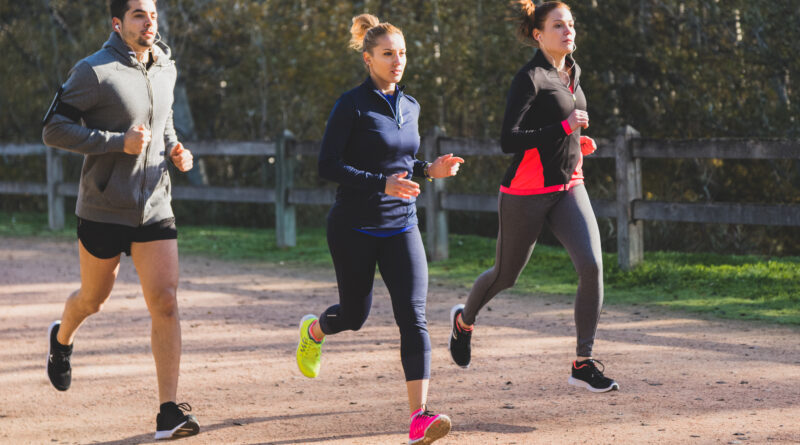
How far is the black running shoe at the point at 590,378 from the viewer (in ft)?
18.8

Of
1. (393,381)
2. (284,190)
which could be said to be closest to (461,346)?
(393,381)

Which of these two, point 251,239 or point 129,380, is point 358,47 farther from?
point 251,239

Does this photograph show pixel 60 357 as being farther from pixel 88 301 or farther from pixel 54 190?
pixel 54 190

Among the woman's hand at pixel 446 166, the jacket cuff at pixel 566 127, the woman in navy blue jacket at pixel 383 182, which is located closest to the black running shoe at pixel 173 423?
the woman in navy blue jacket at pixel 383 182

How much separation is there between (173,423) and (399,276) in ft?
4.05

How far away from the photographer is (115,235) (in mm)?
5254

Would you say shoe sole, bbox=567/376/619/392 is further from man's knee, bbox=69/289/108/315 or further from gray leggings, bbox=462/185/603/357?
man's knee, bbox=69/289/108/315

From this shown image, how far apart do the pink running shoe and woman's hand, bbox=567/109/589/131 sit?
1.74 meters

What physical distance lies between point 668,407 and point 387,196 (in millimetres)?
1760

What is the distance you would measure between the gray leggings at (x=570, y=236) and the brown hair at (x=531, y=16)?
88 cm

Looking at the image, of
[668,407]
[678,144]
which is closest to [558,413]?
[668,407]

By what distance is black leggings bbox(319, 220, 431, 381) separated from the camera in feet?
16.4

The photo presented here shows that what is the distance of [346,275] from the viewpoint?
17.5 feet

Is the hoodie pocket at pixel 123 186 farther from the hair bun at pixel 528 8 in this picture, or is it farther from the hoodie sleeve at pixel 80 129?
the hair bun at pixel 528 8
